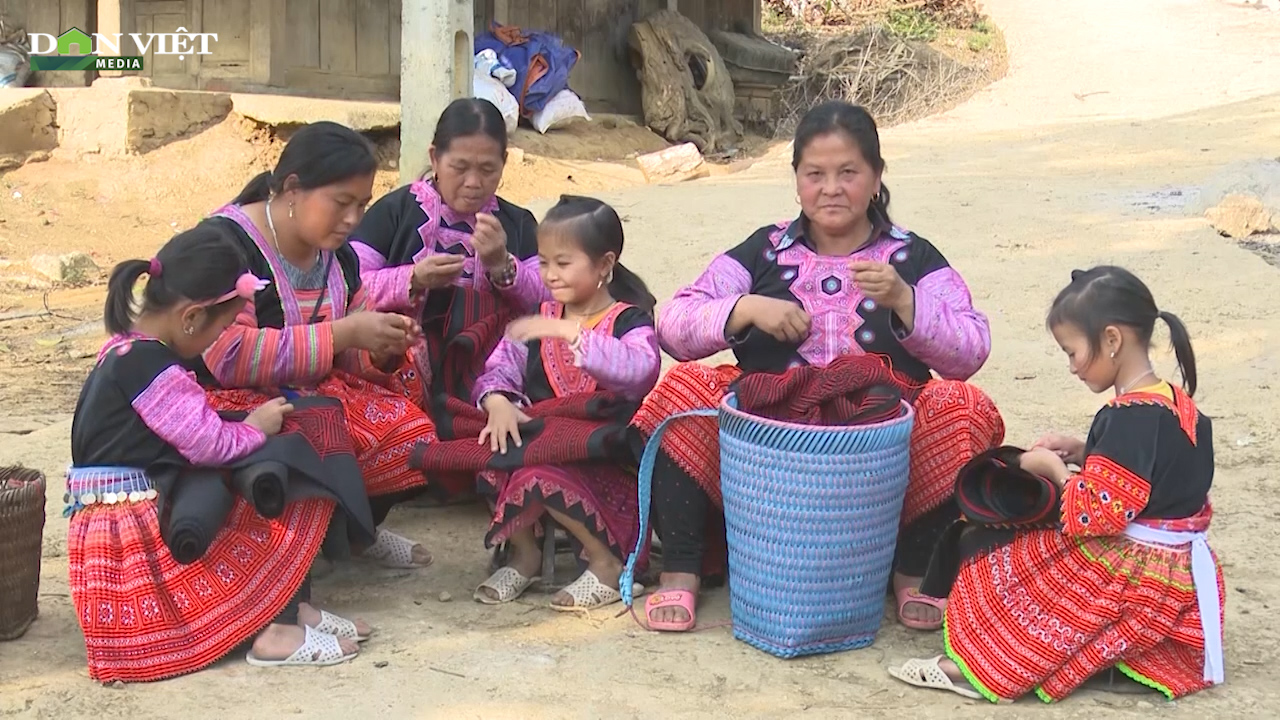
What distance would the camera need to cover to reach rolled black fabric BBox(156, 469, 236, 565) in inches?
106

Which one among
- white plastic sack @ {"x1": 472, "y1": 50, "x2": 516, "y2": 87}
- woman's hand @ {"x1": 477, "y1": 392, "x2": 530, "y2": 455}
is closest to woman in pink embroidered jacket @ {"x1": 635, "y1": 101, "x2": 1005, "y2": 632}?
woman's hand @ {"x1": 477, "y1": 392, "x2": 530, "y2": 455}

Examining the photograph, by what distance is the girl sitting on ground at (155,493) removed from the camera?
269 centimetres

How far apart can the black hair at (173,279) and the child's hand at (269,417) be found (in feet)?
1.07

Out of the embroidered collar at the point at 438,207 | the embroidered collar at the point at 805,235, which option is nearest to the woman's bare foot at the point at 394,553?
the embroidered collar at the point at 438,207

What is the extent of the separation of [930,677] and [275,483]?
148 centimetres

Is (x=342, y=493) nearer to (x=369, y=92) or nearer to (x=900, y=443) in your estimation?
(x=900, y=443)

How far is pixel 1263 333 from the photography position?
5.37 meters

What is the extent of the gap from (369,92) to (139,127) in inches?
88.5

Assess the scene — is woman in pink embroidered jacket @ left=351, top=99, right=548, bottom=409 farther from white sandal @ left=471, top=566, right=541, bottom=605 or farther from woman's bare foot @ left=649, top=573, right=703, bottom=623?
woman's bare foot @ left=649, top=573, right=703, bottom=623

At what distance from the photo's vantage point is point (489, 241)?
3.60m

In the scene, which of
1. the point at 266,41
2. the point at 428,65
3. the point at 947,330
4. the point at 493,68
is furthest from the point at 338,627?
the point at 493,68

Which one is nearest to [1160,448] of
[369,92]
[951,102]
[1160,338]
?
[1160,338]

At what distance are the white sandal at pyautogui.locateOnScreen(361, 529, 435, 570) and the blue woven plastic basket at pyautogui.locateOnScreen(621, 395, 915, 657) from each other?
3.40 feet

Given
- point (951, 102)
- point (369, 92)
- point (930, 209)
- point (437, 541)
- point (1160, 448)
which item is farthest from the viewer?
point (951, 102)
